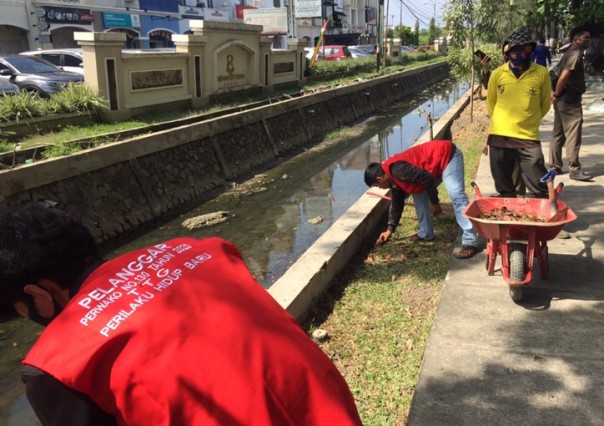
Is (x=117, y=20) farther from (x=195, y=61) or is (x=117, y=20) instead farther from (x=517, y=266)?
(x=517, y=266)

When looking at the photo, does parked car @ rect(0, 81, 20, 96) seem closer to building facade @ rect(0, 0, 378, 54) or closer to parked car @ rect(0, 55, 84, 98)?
parked car @ rect(0, 55, 84, 98)

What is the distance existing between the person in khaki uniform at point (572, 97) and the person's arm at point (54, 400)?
6.65 m

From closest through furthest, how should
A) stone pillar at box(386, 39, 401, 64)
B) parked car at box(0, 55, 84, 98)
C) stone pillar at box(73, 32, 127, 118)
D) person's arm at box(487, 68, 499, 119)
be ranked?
person's arm at box(487, 68, 499, 119) < stone pillar at box(73, 32, 127, 118) < parked car at box(0, 55, 84, 98) < stone pillar at box(386, 39, 401, 64)

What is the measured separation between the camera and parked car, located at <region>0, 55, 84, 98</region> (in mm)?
12102

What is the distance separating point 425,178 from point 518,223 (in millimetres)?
1142

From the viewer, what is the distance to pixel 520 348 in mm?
3482

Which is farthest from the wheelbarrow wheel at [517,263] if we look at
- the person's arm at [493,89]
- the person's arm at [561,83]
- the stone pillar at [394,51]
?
the stone pillar at [394,51]

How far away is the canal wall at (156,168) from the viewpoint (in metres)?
7.32

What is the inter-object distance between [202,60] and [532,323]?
37.5 feet

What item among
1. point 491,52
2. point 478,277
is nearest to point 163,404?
point 478,277

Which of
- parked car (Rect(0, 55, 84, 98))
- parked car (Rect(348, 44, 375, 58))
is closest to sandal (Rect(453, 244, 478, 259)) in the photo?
parked car (Rect(0, 55, 84, 98))

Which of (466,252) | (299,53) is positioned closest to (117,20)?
(299,53)

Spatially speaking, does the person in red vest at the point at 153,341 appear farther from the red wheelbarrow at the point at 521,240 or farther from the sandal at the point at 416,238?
the sandal at the point at 416,238

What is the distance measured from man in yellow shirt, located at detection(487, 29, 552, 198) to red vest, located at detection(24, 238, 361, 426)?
13.1 feet
